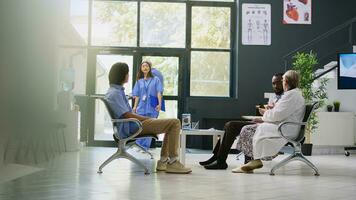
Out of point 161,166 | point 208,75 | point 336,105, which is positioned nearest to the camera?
point 161,166

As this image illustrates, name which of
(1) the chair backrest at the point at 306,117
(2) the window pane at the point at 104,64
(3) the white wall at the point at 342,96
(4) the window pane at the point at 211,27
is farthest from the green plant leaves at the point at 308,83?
(2) the window pane at the point at 104,64

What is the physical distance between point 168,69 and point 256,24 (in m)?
1.95

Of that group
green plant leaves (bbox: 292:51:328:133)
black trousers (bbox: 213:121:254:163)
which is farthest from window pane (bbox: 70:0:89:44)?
green plant leaves (bbox: 292:51:328:133)

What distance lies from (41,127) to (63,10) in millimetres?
280

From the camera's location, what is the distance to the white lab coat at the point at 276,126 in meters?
4.28

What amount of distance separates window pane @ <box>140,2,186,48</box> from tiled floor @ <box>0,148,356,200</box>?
4782mm

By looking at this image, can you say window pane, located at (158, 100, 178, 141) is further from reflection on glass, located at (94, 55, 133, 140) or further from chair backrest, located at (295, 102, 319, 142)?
chair backrest, located at (295, 102, 319, 142)

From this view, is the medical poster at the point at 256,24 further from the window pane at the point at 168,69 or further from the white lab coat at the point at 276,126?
the white lab coat at the point at 276,126

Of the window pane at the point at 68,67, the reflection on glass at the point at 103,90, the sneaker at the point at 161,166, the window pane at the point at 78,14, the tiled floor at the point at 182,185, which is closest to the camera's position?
the window pane at the point at 68,67

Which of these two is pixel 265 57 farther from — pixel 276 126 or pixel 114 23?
pixel 276 126

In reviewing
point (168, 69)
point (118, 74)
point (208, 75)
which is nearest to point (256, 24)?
point (208, 75)

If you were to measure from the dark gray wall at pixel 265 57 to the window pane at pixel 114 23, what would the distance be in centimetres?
178

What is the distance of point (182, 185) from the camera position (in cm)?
325

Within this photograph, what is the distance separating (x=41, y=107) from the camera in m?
0.91
